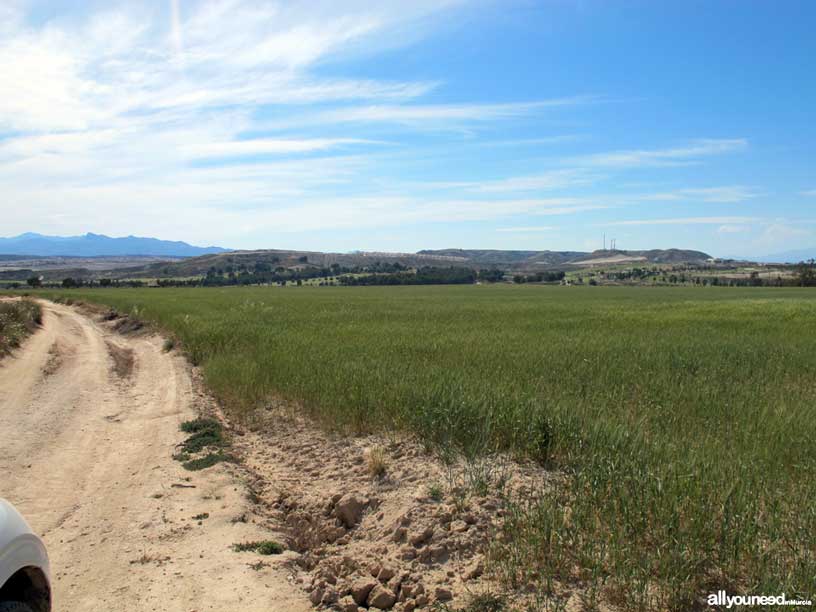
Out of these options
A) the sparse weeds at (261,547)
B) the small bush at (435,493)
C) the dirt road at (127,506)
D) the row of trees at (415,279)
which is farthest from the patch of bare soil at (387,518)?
the row of trees at (415,279)

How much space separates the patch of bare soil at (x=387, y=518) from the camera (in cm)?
495

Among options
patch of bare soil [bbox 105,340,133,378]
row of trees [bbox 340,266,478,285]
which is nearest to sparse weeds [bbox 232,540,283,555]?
patch of bare soil [bbox 105,340,133,378]

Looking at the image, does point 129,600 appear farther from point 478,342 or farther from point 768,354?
point 768,354

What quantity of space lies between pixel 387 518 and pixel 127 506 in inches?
128

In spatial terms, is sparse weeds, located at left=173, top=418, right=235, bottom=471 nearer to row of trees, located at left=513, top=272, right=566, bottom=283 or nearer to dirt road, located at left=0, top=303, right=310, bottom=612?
dirt road, located at left=0, top=303, right=310, bottom=612

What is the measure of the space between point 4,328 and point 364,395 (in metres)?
20.5

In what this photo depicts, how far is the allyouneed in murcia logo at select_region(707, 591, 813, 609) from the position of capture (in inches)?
153

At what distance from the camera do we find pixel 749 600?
157 inches

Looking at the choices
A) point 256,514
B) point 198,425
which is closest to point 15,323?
point 198,425

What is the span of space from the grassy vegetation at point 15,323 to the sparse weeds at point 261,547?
17037 mm

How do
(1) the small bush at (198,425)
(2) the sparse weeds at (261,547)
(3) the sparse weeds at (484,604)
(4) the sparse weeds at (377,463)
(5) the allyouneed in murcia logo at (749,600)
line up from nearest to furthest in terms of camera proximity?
(5) the allyouneed in murcia logo at (749,600) → (3) the sparse weeds at (484,604) → (2) the sparse weeds at (261,547) → (4) the sparse weeds at (377,463) → (1) the small bush at (198,425)

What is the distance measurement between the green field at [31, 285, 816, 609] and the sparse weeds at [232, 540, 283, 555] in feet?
7.56

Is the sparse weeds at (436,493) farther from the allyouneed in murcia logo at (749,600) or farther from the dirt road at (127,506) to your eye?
the allyouneed in murcia logo at (749,600)

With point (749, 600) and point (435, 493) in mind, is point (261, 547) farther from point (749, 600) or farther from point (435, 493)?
point (749, 600)
